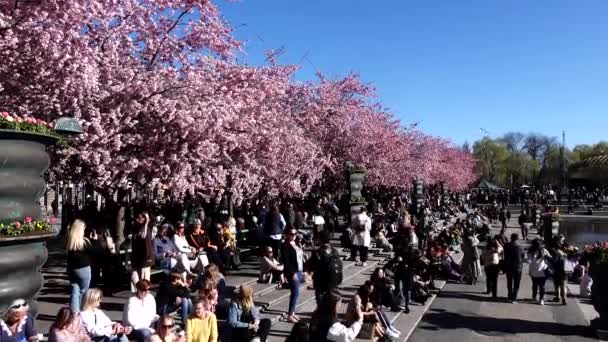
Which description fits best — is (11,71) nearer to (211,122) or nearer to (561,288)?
(211,122)

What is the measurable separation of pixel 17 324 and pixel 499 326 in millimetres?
9258

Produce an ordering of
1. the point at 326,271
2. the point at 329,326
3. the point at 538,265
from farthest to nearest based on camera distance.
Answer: the point at 538,265 < the point at 326,271 < the point at 329,326

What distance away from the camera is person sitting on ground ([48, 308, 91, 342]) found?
6660 mm

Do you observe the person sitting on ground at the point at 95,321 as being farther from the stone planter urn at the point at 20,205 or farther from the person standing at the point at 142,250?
the person standing at the point at 142,250

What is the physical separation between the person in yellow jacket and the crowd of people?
0.01m

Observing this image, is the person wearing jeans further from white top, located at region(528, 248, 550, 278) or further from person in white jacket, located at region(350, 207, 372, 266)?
person in white jacket, located at region(350, 207, 372, 266)

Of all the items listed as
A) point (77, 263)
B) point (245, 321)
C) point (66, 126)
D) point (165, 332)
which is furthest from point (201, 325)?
point (77, 263)

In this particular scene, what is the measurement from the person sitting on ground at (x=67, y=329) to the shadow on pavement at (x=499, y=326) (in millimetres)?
7415

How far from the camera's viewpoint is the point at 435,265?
58.9ft

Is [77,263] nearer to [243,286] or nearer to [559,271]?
[243,286]

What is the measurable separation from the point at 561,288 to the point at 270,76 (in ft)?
37.1

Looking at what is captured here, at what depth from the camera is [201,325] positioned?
7480mm

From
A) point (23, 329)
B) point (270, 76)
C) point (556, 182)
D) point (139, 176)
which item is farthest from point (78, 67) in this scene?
point (556, 182)

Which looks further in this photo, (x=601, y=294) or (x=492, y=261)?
(x=492, y=261)
